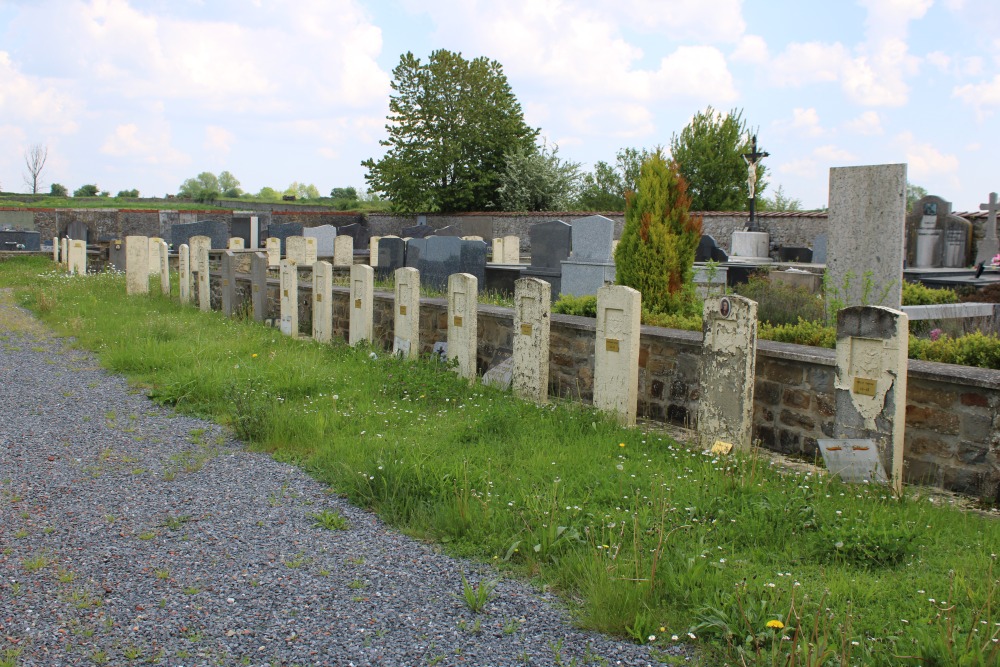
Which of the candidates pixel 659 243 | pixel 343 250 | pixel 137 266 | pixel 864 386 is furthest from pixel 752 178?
pixel 864 386

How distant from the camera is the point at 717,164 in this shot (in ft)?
128

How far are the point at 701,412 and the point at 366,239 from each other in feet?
77.8

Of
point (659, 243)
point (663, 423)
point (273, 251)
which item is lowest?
point (663, 423)

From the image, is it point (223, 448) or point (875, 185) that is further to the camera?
point (875, 185)

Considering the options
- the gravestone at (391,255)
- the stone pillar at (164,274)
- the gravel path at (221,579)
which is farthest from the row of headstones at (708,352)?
the stone pillar at (164,274)

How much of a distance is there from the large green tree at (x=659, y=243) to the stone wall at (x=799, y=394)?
7.81ft

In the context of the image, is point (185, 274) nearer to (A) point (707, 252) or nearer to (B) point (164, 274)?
(B) point (164, 274)

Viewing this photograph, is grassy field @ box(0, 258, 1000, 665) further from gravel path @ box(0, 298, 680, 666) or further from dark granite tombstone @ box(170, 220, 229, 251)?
dark granite tombstone @ box(170, 220, 229, 251)

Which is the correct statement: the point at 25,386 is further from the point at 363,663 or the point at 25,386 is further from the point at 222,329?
the point at 363,663

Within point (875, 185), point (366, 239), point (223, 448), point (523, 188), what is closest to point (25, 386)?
point (223, 448)

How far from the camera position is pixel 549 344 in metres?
7.89

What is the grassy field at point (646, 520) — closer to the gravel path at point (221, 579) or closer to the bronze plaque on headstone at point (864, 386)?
the gravel path at point (221, 579)

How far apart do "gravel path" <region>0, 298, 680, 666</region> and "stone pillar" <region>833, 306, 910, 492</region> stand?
8.76 feet

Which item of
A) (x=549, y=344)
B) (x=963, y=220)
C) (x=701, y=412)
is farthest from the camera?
(x=963, y=220)
